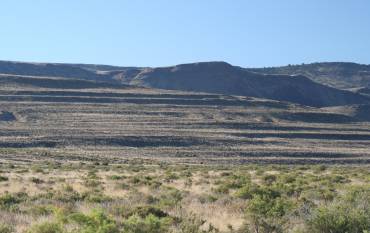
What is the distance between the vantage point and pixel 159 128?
87.8 m

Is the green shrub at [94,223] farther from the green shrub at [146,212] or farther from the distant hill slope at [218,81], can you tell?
the distant hill slope at [218,81]

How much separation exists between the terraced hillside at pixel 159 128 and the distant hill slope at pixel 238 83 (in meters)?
42.0

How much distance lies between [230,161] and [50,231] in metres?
49.9

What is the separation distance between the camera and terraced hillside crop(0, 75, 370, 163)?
2598 inches

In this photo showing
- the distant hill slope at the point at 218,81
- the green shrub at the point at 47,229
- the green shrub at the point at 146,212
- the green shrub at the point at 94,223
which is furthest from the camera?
the distant hill slope at the point at 218,81

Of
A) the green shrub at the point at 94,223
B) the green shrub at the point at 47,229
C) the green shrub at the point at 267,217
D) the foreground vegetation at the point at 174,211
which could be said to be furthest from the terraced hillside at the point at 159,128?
the green shrub at the point at 47,229

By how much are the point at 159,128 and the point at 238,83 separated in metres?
98.7

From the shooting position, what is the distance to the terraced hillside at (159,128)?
66000 mm

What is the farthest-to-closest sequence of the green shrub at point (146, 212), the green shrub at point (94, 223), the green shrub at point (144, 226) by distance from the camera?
the green shrub at point (146, 212) < the green shrub at point (144, 226) < the green shrub at point (94, 223)

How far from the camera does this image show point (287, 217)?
13.4m

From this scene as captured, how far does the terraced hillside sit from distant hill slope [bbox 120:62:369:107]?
42.0 meters

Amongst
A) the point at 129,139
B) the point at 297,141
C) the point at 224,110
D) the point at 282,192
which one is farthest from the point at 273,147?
the point at 282,192

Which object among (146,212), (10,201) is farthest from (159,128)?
(146,212)

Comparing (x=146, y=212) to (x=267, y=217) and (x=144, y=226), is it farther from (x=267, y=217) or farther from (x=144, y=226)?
(x=144, y=226)
